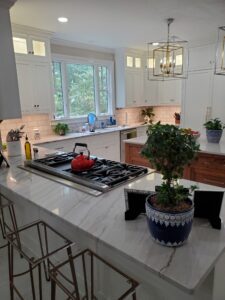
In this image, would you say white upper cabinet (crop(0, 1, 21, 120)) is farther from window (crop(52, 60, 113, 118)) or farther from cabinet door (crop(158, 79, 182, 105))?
cabinet door (crop(158, 79, 182, 105))

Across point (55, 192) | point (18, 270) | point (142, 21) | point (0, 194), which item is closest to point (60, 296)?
point (18, 270)

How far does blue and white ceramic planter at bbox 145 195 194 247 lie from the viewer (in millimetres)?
986

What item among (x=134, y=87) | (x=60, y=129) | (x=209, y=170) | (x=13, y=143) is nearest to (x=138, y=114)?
(x=134, y=87)

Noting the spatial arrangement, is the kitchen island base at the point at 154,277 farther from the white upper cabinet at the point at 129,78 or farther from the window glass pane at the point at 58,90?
the white upper cabinet at the point at 129,78

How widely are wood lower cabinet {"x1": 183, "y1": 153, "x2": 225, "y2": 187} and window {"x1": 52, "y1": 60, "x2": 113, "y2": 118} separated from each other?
2.96m

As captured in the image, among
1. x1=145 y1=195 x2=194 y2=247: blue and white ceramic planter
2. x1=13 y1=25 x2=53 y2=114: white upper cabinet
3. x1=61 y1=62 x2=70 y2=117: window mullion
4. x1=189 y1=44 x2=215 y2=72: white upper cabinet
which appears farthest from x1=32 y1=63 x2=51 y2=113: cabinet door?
x1=145 y1=195 x2=194 y2=247: blue and white ceramic planter

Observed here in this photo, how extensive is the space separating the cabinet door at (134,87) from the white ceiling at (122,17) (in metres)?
1.20

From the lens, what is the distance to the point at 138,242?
1066 mm

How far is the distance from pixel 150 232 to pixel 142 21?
3.13 m

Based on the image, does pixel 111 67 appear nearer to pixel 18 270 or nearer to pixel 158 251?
pixel 18 270

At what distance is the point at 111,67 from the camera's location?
5.46m

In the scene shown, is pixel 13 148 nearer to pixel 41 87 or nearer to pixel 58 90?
pixel 41 87

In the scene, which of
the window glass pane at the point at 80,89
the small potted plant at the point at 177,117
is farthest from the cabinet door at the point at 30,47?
the small potted plant at the point at 177,117

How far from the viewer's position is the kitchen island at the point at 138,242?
3.01ft
